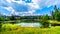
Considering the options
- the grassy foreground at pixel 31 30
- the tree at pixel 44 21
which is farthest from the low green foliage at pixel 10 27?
the tree at pixel 44 21

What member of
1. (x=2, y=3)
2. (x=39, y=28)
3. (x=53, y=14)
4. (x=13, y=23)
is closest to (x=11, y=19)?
(x=13, y=23)

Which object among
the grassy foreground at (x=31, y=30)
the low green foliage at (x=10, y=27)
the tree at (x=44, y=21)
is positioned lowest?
the grassy foreground at (x=31, y=30)

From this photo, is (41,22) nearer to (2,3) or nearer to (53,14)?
(53,14)

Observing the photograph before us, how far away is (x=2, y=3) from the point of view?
3445 millimetres

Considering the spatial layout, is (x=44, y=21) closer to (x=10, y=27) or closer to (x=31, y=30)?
(x=31, y=30)

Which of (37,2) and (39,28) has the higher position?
(37,2)

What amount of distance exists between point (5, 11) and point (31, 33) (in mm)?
704

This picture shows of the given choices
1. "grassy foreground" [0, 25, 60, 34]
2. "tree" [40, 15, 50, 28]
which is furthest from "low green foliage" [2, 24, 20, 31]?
"tree" [40, 15, 50, 28]

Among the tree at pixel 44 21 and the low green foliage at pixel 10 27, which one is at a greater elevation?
the tree at pixel 44 21

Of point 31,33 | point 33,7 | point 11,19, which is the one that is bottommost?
point 31,33

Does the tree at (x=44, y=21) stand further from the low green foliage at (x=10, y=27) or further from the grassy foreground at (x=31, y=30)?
the low green foliage at (x=10, y=27)

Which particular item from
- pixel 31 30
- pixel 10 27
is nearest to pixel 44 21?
pixel 31 30

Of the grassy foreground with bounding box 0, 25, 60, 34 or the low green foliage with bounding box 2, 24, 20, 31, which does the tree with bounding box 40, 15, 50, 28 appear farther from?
the low green foliage with bounding box 2, 24, 20, 31

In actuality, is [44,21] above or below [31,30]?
above
